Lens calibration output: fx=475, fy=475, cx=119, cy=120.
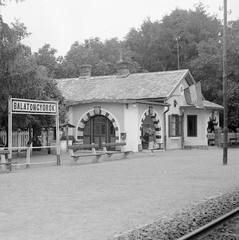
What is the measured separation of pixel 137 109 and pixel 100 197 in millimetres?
17130

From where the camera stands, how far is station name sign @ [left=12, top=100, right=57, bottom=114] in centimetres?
1725

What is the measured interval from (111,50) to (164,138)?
30434 millimetres

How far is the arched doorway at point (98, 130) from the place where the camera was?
29539 millimetres

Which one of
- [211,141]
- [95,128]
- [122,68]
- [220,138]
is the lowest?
[211,141]

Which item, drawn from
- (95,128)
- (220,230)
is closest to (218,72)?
(95,128)

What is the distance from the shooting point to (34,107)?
709 inches

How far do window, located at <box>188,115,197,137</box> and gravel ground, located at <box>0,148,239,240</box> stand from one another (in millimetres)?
16083

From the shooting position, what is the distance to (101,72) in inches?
2058

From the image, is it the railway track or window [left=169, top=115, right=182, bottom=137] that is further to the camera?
window [left=169, top=115, right=182, bottom=137]

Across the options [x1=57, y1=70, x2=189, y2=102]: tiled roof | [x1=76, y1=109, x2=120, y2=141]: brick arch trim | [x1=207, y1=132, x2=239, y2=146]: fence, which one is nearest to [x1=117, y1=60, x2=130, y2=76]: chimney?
[x1=57, y1=70, x2=189, y2=102]: tiled roof

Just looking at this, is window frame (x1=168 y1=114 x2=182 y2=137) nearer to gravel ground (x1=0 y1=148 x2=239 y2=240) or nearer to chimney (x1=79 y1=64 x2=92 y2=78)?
chimney (x1=79 y1=64 x2=92 y2=78)

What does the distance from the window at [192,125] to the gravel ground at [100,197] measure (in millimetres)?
16083

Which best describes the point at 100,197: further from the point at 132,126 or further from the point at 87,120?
the point at 87,120

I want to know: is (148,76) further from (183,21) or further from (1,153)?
(183,21)
